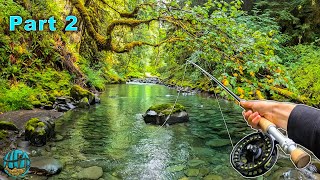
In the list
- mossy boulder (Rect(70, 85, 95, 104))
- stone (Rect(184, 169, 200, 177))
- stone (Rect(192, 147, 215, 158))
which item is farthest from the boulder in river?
mossy boulder (Rect(70, 85, 95, 104))

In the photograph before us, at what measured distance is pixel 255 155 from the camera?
1.69 metres

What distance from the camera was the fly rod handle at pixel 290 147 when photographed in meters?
1.28

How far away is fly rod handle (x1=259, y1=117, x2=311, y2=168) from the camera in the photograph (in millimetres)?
1280

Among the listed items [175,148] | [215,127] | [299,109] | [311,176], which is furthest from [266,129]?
[215,127]

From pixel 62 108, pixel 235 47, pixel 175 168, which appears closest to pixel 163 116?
pixel 175 168

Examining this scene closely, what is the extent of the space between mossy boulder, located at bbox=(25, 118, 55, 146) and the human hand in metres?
6.36

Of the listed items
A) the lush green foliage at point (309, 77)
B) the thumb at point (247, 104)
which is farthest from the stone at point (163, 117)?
the thumb at point (247, 104)

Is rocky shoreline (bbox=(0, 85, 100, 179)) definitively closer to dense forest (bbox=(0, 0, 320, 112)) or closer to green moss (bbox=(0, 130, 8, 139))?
green moss (bbox=(0, 130, 8, 139))

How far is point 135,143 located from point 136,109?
5446 millimetres

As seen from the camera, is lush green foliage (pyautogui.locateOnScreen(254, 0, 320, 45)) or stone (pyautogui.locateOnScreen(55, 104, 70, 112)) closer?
stone (pyautogui.locateOnScreen(55, 104, 70, 112))

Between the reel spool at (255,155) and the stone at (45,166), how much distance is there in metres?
4.52

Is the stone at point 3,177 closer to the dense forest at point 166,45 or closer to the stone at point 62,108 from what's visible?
the dense forest at point 166,45

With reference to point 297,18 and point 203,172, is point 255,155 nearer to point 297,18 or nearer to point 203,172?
point 203,172

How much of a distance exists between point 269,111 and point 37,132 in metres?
6.64
